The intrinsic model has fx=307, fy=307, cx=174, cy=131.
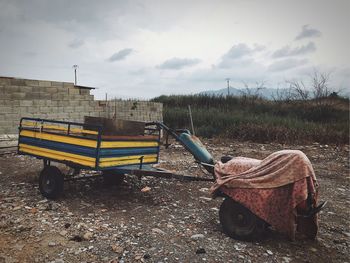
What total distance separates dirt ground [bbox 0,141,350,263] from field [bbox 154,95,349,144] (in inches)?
250

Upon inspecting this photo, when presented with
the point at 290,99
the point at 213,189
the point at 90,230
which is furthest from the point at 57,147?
the point at 290,99

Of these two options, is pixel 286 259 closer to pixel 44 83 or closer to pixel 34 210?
pixel 34 210

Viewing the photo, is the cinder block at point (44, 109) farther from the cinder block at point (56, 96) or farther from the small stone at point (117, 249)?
the small stone at point (117, 249)

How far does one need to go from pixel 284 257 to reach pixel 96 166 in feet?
8.70

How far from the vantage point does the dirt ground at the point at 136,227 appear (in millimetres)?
3383

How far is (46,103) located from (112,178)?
19.3 feet

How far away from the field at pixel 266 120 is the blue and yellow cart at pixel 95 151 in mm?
8319

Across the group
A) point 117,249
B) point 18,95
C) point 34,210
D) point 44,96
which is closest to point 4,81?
point 18,95

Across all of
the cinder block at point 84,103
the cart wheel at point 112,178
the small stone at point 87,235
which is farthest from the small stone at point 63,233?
the cinder block at point 84,103

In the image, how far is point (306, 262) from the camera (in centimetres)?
336

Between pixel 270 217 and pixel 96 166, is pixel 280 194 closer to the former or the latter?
pixel 270 217

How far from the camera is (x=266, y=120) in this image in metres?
14.9

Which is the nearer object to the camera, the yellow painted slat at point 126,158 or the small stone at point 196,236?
the small stone at point 196,236

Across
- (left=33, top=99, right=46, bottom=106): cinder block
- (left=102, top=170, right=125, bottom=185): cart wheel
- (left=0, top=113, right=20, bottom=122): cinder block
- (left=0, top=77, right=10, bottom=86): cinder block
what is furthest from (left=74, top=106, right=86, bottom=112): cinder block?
(left=102, top=170, right=125, bottom=185): cart wheel
